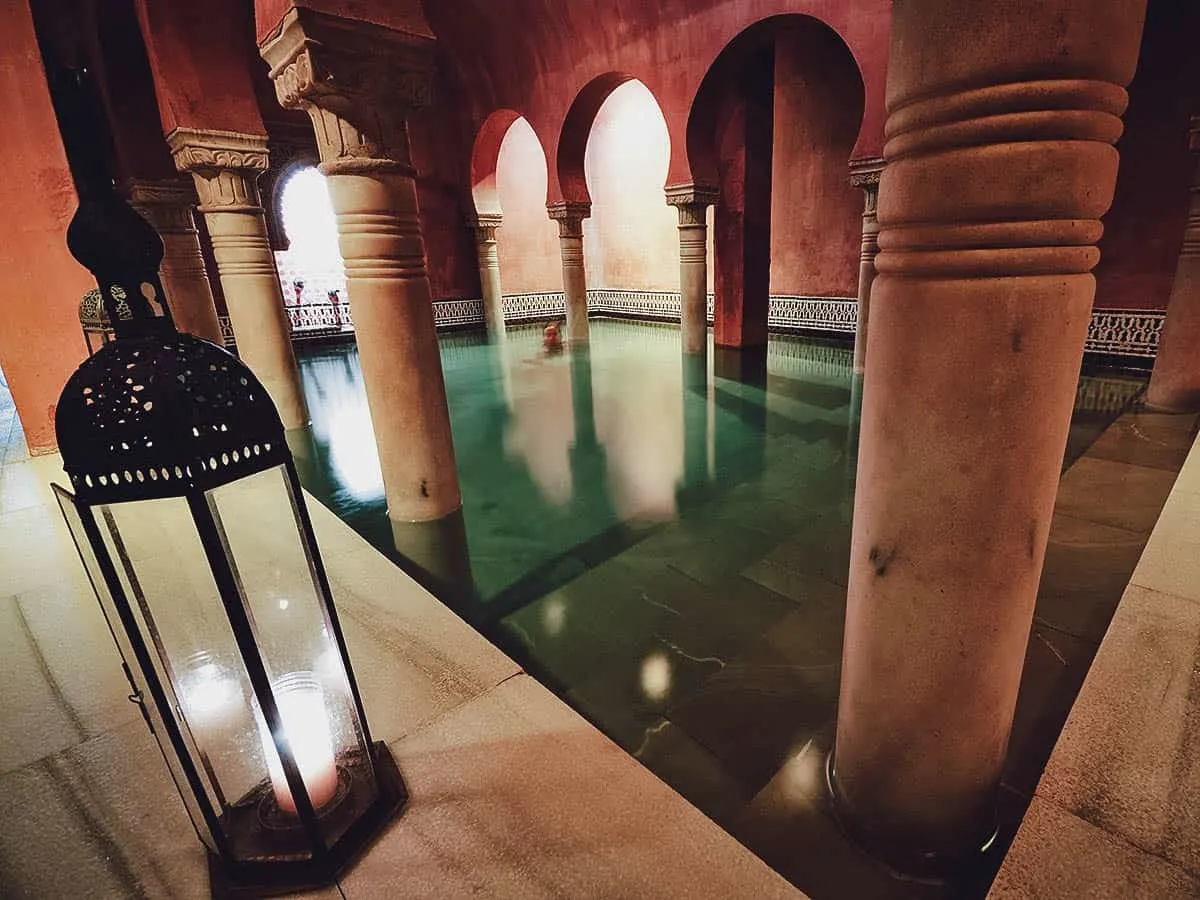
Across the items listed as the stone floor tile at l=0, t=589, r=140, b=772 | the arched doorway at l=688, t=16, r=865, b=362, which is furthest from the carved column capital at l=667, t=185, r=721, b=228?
the stone floor tile at l=0, t=589, r=140, b=772

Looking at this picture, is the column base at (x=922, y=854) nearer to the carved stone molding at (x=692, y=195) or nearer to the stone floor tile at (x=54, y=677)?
the stone floor tile at (x=54, y=677)

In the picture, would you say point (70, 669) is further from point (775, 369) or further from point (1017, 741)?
point (775, 369)

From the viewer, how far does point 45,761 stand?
1428 millimetres

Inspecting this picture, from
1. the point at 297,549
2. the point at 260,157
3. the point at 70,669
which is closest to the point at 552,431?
the point at 297,549

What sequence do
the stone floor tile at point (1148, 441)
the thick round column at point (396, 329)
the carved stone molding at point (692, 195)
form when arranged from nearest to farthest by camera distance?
the thick round column at point (396, 329), the stone floor tile at point (1148, 441), the carved stone molding at point (692, 195)

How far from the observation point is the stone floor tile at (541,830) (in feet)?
3.61

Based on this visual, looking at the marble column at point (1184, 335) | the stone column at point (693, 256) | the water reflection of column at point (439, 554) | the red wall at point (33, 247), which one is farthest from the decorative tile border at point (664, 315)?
the water reflection of column at point (439, 554)

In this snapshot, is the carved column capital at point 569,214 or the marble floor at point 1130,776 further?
the carved column capital at point 569,214

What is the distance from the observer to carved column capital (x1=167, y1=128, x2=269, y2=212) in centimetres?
386

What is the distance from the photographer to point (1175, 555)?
2.15m

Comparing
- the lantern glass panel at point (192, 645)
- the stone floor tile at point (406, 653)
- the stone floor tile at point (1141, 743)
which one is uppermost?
the lantern glass panel at point (192, 645)

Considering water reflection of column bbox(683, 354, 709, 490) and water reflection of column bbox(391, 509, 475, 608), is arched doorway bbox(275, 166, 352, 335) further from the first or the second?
water reflection of column bbox(391, 509, 475, 608)

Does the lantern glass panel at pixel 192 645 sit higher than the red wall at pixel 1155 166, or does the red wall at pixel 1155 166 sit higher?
the red wall at pixel 1155 166

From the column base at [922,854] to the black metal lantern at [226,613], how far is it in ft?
3.50
